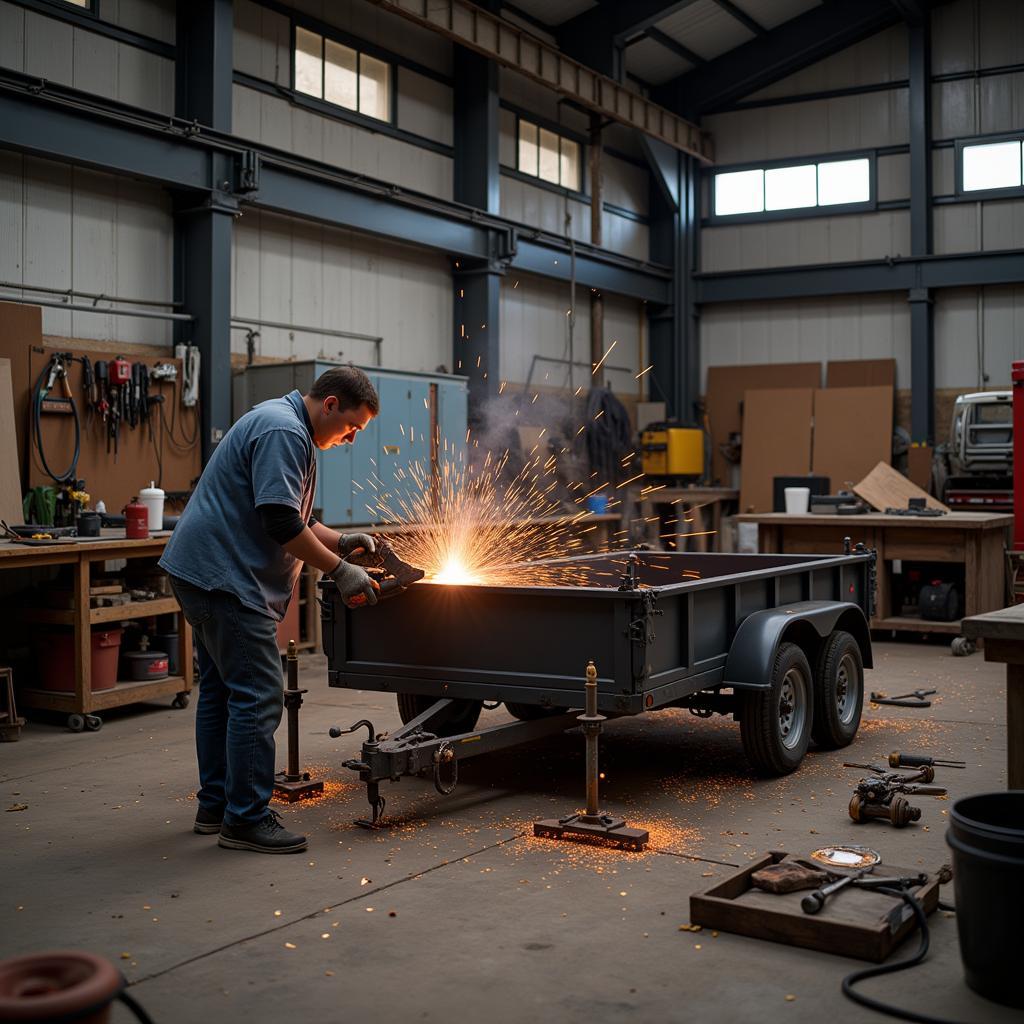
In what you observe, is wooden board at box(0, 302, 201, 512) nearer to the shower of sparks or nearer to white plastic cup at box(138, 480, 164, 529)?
white plastic cup at box(138, 480, 164, 529)

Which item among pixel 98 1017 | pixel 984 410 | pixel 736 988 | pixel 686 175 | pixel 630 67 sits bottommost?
pixel 736 988

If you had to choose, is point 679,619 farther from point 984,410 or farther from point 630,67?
point 630,67

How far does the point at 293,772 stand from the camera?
563 centimetres

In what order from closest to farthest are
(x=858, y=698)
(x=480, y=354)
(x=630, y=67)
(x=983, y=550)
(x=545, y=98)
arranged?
(x=858, y=698), (x=983, y=550), (x=480, y=354), (x=545, y=98), (x=630, y=67)

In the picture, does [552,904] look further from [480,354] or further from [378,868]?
[480,354]

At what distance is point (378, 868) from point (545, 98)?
521 inches

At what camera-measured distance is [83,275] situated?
31.4 feet

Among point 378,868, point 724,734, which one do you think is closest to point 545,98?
point 724,734

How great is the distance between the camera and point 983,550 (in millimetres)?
10555

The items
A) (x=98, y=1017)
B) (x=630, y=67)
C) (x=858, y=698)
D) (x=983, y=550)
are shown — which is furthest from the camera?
(x=630, y=67)

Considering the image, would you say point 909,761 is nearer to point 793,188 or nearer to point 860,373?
point 860,373

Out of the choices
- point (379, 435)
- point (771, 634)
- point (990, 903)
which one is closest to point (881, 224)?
Answer: point (379, 435)

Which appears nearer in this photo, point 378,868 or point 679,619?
point 378,868

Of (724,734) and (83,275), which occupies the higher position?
(83,275)
